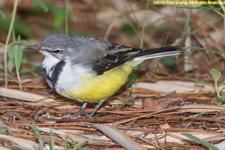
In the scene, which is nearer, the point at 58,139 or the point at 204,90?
the point at 58,139

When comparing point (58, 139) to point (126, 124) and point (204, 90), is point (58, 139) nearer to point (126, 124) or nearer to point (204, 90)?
point (126, 124)

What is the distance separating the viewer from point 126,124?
4.56m

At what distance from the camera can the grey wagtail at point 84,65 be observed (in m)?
4.53

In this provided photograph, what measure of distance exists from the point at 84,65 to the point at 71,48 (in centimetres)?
35

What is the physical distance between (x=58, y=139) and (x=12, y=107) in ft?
3.93

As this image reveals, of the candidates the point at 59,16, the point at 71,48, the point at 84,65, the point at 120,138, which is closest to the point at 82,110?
the point at 84,65

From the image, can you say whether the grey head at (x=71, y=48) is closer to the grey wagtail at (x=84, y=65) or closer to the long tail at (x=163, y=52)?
the grey wagtail at (x=84, y=65)

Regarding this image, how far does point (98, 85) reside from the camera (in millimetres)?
4695

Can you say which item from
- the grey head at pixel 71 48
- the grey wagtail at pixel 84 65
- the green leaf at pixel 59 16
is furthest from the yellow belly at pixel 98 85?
the green leaf at pixel 59 16

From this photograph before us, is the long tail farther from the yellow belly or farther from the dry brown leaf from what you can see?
the dry brown leaf

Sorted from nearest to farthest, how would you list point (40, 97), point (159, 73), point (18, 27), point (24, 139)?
point (24, 139) < point (40, 97) < point (159, 73) < point (18, 27)

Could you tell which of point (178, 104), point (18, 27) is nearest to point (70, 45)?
point (178, 104)

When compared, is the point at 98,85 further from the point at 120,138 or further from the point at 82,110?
the point at 120,138

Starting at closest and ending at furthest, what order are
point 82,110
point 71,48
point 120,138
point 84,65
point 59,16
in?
point 120,138, point 84,65, point 71,48, point 82,110, point 59,16
